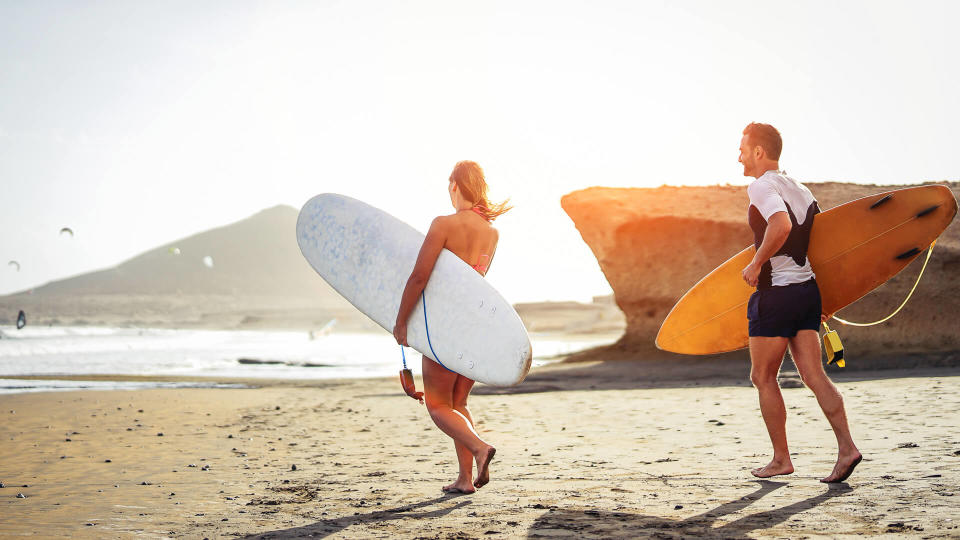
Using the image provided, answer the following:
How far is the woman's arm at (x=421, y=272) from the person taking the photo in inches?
135

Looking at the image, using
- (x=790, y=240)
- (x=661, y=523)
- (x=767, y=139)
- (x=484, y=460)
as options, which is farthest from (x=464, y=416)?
(x=767, y=139)

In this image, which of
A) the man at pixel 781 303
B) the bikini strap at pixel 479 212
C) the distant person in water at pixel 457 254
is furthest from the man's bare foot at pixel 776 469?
the bikini strap at pixel 479 212

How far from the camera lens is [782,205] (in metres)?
3.21

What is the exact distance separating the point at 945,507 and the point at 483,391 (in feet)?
22.9

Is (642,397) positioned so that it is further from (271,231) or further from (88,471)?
(271,231)

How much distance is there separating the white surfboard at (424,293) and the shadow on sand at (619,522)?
24.5 inches

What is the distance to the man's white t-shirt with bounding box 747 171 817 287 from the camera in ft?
10.6

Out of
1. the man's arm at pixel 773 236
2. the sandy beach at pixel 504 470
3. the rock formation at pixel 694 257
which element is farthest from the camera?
the rock formation at pixel 694 257

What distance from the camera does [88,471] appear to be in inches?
174

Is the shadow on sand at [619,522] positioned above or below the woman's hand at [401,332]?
below

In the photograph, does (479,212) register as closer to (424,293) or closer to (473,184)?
(473,184)

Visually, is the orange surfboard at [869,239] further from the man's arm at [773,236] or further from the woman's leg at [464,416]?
the woman's leg at [464,416]

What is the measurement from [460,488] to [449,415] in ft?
1.20

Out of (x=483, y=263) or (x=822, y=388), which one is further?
(x=483, y=263)
